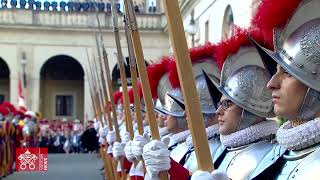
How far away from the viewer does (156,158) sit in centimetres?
360

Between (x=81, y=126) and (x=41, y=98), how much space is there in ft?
18.6

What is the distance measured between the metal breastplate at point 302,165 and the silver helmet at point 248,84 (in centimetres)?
88

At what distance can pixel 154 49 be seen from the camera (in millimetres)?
32469

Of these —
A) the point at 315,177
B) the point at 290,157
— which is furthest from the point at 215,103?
the point at 315,177

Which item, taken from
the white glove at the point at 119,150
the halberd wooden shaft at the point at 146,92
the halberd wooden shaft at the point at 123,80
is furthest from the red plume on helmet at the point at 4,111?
the halberd wooden shaft at the point at 146,92

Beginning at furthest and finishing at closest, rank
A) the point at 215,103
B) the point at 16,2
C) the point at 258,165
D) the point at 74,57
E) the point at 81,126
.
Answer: the point at 74,57, the point at 81,126, the point at 16,2, the point at 215,103, the point at 258,165

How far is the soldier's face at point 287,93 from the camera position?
282 cm

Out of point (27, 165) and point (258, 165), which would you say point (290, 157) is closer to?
point (258, 165)

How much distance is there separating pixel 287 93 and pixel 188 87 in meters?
0.62

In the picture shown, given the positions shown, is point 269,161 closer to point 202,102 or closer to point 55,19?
point 202,102

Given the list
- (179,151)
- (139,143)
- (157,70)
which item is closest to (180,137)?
(179,151)

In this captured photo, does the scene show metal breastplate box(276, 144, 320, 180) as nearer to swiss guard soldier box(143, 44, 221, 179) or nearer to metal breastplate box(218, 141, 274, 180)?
metal breastplate box(218, 141, 274, 180)

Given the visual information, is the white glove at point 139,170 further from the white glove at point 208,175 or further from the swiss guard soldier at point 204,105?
the white glove at point 208,175

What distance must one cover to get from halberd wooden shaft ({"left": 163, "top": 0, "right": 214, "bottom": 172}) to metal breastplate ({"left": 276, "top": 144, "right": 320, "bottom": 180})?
44cm
